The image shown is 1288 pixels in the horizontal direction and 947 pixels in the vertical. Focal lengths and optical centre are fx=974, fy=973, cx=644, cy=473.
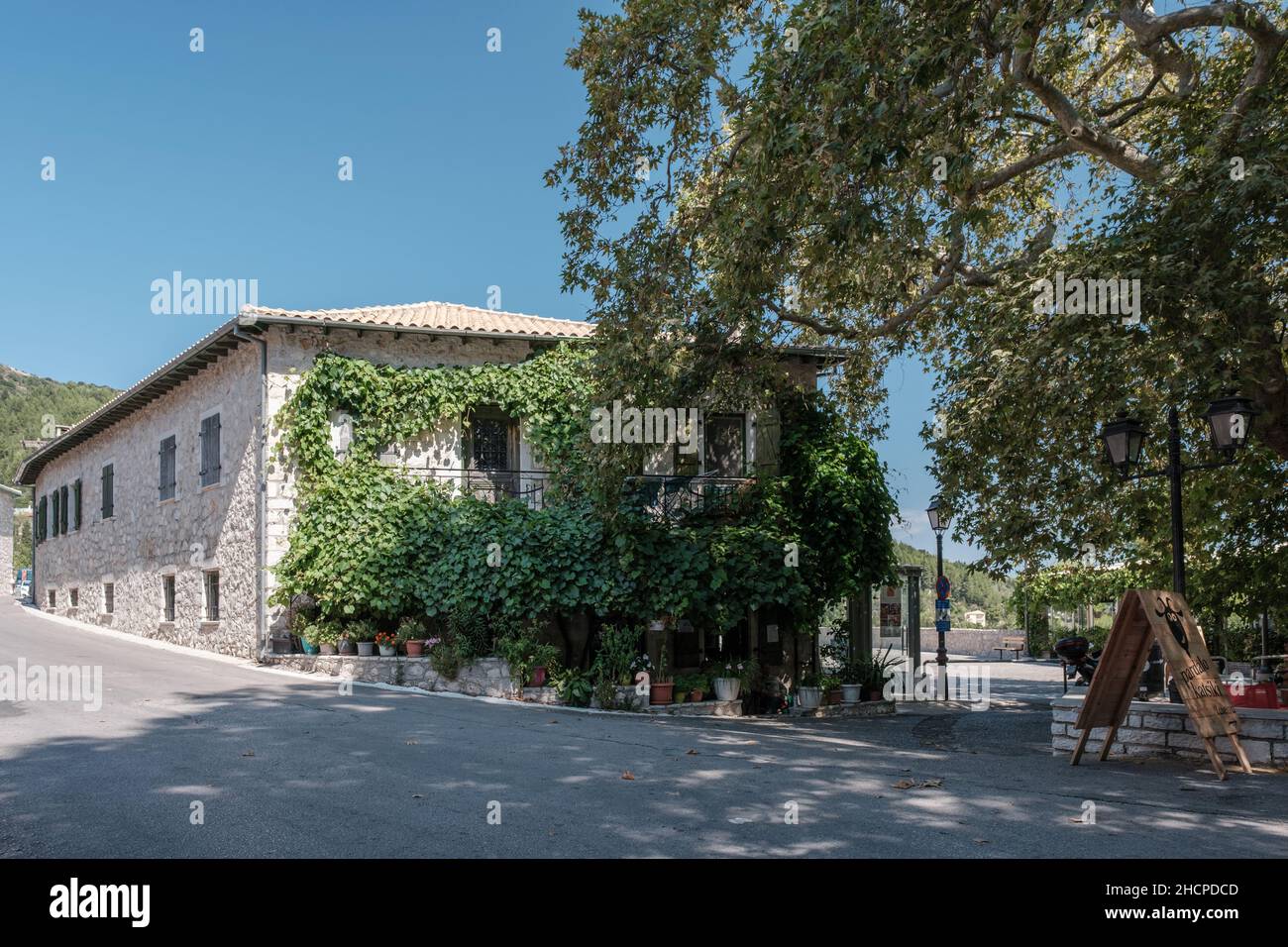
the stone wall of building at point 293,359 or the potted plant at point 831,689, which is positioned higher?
the stone wall of building at point 293,359

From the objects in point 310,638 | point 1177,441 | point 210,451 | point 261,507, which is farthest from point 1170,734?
point 210,451

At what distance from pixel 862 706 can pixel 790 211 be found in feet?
31.9

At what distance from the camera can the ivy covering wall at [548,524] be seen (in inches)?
557

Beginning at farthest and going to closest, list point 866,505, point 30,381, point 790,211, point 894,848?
point 30,381 < point 866,505 < point 790,211 < point 894,848

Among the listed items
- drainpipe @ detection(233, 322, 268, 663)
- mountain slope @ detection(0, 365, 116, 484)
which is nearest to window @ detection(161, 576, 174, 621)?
drainpipe @ detection(233, 322, 268, 663)

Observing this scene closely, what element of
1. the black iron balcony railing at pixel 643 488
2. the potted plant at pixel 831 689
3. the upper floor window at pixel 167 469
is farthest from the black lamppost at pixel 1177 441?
the upper floor window at pixel 167 469

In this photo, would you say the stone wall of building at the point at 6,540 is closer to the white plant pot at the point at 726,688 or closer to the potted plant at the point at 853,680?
the white plant pot at the point at 726,688

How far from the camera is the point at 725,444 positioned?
57.4ft

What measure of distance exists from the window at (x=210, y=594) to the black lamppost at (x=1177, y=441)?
15.1 metres

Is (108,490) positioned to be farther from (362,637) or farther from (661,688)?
(661,688)
